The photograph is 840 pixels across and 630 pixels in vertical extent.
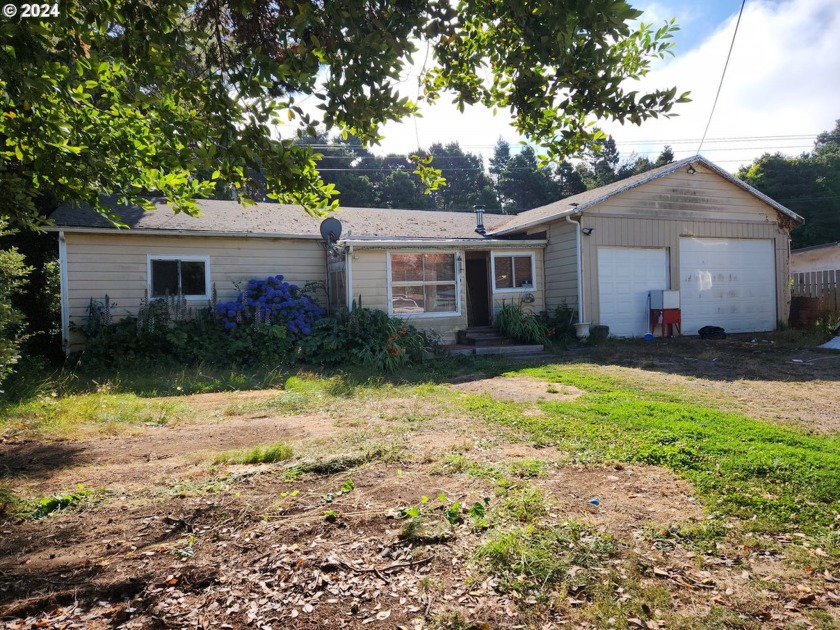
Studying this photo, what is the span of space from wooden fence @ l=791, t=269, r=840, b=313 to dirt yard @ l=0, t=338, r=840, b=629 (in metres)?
12.5

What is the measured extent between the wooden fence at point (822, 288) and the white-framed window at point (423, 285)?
11.1 metres

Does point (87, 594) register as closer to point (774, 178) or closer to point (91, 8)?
point (91, 8)

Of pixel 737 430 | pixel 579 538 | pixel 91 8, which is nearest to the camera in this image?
pixel 579 538

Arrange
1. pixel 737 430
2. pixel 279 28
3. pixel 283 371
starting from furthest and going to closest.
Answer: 1. pixel 283 371
2. pixel 737 430
3. pixel 279 28

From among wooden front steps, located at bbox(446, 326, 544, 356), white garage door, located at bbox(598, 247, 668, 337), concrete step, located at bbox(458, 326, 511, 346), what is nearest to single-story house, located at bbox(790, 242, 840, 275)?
white garage door, located at bbox(598, 247, 668, 337)

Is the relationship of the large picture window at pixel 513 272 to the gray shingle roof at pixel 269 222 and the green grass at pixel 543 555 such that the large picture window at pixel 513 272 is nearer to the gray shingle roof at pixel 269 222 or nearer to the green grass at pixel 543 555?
the gray shingle roof at pixel 269 222

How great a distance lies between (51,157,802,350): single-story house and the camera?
38.5ft

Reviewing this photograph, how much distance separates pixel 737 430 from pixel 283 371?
7.34 m

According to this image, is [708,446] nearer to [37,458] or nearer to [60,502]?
[60,502]

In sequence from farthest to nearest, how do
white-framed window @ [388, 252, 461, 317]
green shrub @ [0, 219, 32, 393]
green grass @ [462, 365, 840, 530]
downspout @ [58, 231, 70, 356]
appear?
white-framed window @ [388, 252, 461, 317] < downspout @ [58, 231, 70, 356] < green shrub @ [0, 219, 32, 393] < green grass @ [462, 365, 840, 530]

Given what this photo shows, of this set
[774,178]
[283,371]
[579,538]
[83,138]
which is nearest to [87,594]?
[579,538]

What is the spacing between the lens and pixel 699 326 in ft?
48.1

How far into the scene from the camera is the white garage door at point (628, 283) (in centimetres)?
1364

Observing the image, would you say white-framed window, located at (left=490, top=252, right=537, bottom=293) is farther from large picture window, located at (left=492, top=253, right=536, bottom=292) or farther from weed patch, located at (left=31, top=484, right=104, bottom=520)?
weed patch, located at (left=31, top=484, right=104, bottom=520)
